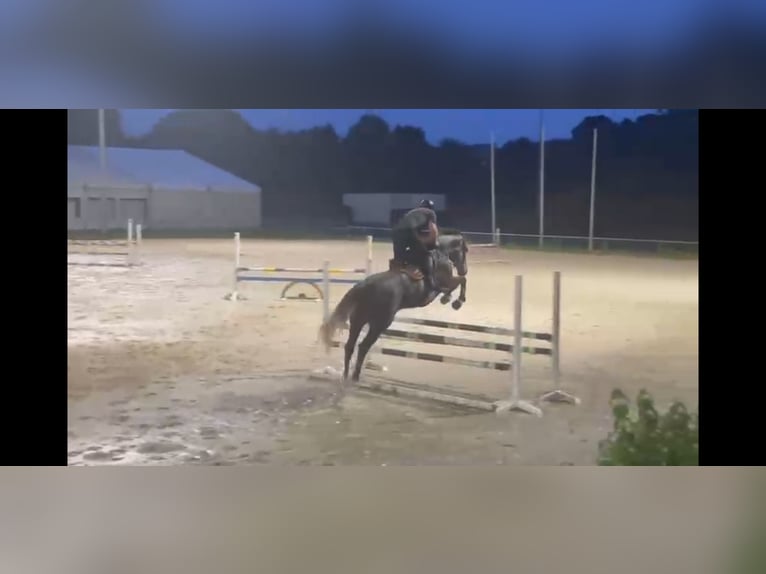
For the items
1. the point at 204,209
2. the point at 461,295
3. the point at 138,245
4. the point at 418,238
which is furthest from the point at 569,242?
the point at 138,245

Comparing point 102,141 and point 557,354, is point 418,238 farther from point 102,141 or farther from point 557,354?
point 102,141

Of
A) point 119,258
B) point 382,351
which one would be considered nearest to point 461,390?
point 382,351

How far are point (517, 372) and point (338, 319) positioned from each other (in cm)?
93

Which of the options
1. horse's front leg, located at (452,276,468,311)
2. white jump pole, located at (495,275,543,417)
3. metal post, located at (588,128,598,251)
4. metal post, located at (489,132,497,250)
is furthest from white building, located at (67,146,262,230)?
metal post, located at (588,128,598,251)

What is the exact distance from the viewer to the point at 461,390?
4074 mm

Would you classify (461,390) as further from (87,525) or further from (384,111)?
(87,525)

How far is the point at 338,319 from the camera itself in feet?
13.6

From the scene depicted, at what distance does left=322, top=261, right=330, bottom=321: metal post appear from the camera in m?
4.08

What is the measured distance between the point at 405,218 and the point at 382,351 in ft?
2.22

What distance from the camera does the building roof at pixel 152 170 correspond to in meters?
3.98

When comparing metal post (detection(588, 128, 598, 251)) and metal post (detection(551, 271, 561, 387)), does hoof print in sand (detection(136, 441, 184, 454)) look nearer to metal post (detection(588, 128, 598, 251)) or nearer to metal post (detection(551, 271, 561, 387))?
metal post (detection(551, 271, 561, 387))

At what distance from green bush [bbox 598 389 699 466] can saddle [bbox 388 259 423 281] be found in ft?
3.74

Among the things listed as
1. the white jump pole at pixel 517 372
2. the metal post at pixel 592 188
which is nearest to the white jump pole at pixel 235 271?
the white jump pole at pixel 517 372

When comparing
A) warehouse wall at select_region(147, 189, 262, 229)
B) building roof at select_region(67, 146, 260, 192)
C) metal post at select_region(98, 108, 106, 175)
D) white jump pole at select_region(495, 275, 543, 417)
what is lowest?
white jump pole at select_region(495, 275, 543, 417)
